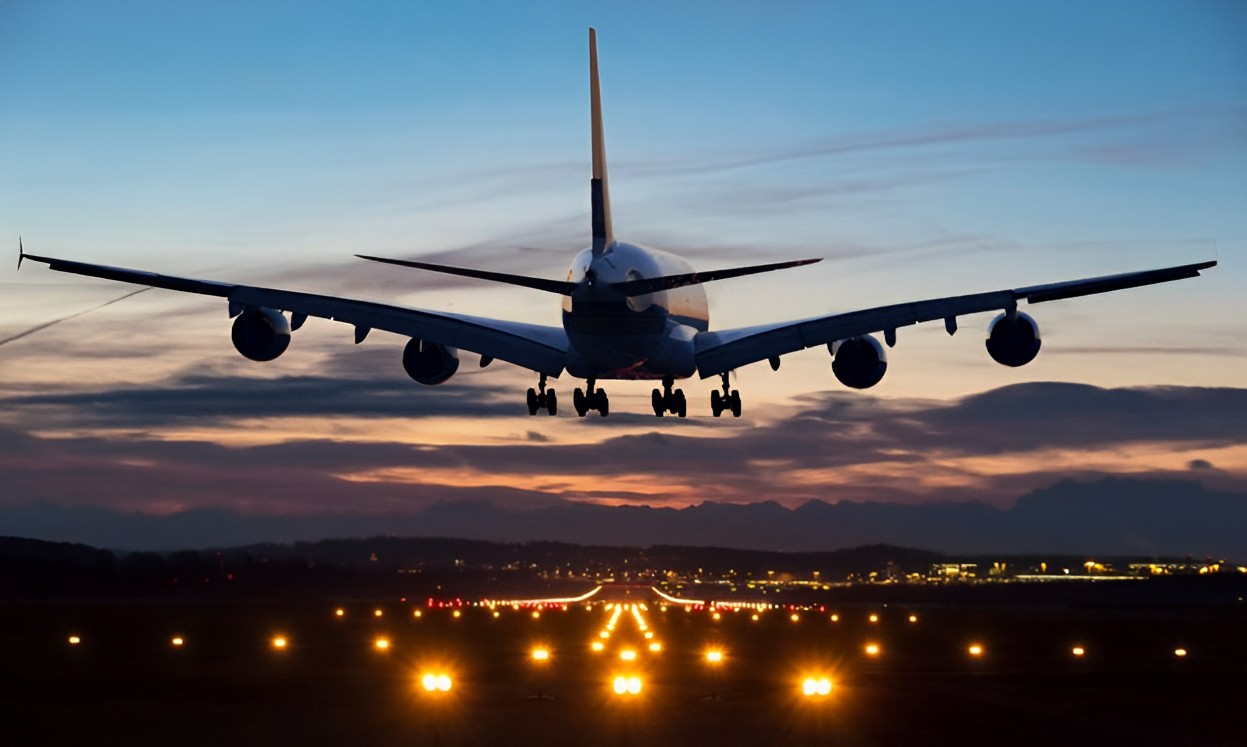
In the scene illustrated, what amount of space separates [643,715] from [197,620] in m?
46.5

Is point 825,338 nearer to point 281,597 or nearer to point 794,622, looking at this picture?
point 794,622

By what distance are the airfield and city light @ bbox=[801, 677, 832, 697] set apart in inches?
8.0

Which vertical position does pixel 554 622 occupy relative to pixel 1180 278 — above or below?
below

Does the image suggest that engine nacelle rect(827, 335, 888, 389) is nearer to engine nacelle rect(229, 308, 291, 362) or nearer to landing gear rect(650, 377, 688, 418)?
landing gear rect(650, 377, 688, 418)

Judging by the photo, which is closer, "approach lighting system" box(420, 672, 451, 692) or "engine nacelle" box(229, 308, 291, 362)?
"approach lighting system" box(420, 672, 451, 692)

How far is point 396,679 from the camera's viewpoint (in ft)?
149

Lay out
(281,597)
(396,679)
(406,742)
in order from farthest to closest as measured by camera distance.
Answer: (281,597), (396,679), (406,742)

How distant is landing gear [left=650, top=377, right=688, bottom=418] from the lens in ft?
193

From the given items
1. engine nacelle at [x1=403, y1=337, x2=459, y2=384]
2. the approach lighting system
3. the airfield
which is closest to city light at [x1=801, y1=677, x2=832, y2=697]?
the airfield

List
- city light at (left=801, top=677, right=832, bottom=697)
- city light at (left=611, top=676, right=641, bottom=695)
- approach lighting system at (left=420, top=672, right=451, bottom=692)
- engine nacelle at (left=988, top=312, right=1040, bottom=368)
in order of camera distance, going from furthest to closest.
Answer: engine nacelle at (left=988, top=312, right=1040, bottom=368) < approach lighting system at (left=420, top=672, right=451, bottom=692) < city light at (left=801, top=677, right=832, bottom=697) < city light at (left=611, top=676, right=641, bottom=695)

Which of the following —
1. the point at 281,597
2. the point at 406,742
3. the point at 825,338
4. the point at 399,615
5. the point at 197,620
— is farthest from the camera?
the point at 281,597

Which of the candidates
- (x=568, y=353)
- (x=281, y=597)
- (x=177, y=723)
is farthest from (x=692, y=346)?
(x=281, y=597)

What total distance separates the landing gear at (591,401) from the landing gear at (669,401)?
7.70 ft

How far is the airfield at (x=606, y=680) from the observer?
109 feet
